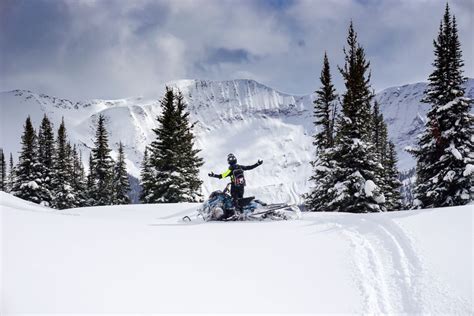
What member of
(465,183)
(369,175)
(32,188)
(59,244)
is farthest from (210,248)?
(32,188)

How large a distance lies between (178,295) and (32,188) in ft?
114

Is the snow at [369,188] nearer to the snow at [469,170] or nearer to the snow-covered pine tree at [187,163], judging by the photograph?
the snow at [469,170]

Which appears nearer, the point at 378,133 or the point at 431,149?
the point at 431,149

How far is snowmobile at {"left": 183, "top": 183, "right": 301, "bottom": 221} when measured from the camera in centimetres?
1388

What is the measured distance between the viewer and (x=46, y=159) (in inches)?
1538

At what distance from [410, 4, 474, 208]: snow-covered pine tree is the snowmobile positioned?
9.75m

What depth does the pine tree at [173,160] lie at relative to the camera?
2676 cm

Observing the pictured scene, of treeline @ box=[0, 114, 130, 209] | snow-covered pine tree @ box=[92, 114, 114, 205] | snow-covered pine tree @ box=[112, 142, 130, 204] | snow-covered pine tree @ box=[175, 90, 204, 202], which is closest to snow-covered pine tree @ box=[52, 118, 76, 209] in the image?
treeline @ box=[0, 114, 130, 209]

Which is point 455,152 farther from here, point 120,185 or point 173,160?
point 120,185

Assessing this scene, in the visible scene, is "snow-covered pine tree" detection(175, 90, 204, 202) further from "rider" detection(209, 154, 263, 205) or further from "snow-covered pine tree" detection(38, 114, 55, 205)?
"snow-covered pine tree" detection(38, 114, 55, 205)

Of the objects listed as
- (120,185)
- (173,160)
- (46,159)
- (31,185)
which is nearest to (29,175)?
(31,185)

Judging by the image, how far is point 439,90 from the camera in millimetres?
19875

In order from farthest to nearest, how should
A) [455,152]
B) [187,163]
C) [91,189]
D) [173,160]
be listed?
[91,189] < [187,163] < [173,160] < [455,152]

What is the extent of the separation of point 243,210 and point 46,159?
109ft
